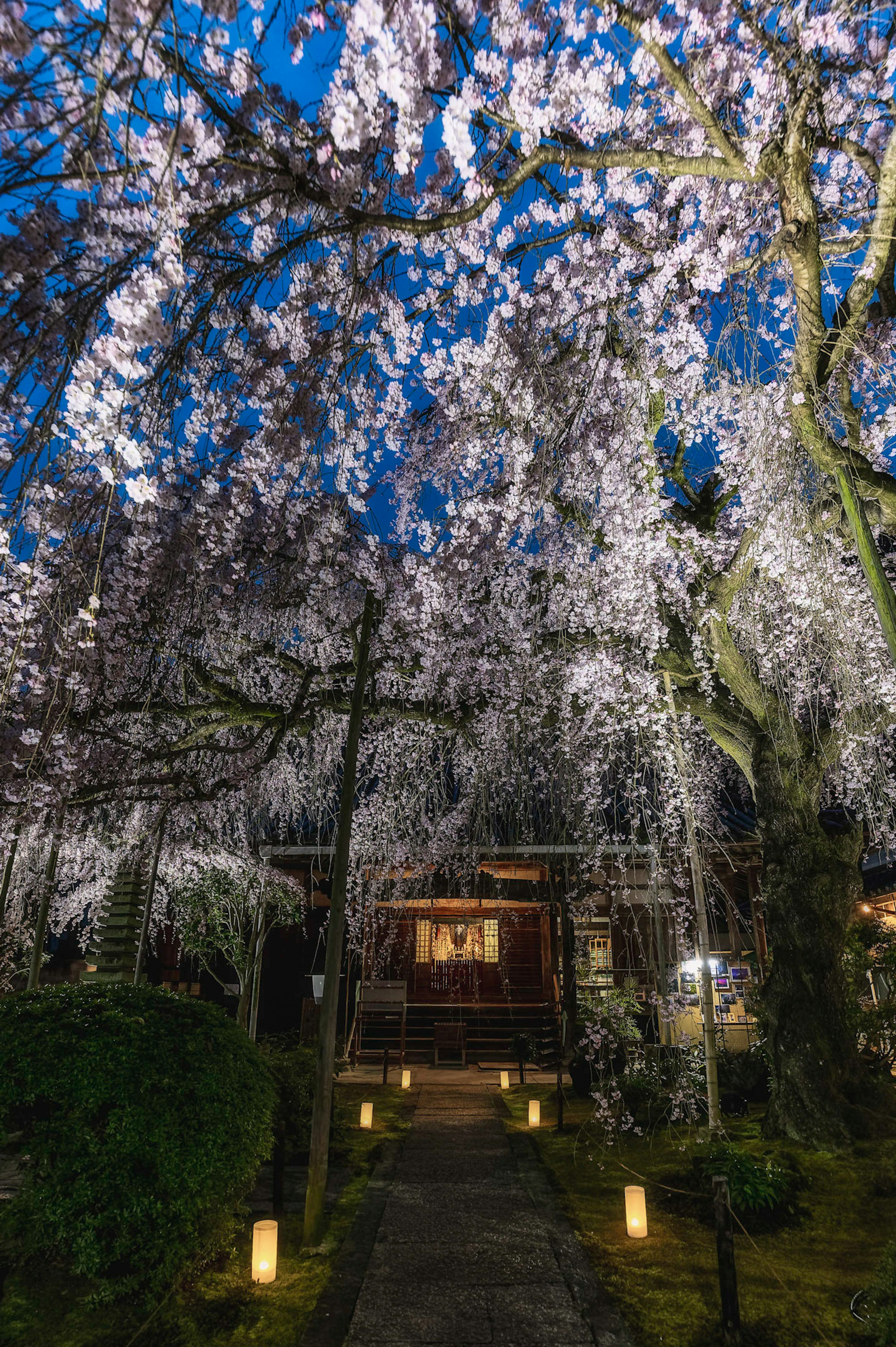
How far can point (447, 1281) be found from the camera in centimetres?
488

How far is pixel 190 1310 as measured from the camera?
4520 millimetres

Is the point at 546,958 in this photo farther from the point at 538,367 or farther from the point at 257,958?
the point at 538,367

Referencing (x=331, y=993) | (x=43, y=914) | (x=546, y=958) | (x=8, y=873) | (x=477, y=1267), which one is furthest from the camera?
(x=546, y=958)

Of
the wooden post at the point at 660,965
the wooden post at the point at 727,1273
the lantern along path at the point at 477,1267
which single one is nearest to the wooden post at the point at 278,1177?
the lantern along path at the point at 477,1267

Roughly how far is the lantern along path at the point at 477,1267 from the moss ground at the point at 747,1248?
266 mm

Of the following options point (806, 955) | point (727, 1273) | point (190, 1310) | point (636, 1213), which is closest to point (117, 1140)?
point (190, 1310)

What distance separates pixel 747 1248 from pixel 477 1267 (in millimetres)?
2206

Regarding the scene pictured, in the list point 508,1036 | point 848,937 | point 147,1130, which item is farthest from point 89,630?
point 508,1036

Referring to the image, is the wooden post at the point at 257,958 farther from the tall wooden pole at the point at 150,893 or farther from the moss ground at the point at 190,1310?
the moss ground at the point at 190,1310

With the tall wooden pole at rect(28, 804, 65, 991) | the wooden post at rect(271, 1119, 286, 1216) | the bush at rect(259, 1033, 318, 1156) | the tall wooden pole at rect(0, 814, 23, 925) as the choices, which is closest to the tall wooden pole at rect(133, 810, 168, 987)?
the tall wooden pole at rect(28, 804, 65, 991)

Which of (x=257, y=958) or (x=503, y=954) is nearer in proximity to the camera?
(x=257, y=958)

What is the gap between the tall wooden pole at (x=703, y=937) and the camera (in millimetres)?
7520

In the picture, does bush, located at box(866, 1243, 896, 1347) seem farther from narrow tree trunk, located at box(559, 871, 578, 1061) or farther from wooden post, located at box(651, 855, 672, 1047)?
narrow tree trunk, located at box(559, 871, 578, 1061)

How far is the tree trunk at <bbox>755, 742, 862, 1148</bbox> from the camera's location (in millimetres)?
7277
